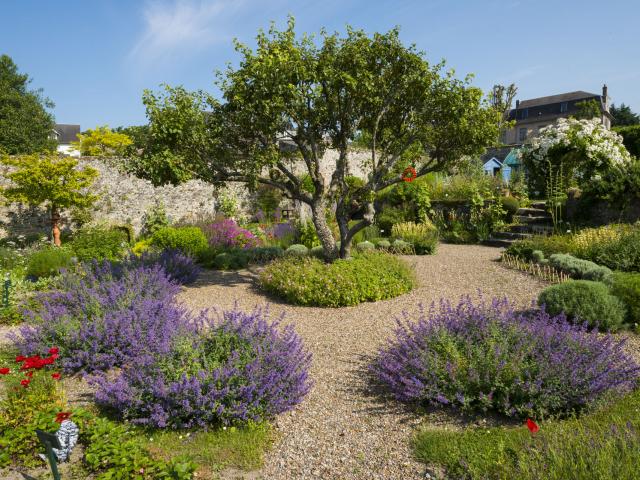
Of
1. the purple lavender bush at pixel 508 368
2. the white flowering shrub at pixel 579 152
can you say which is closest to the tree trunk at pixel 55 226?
the purple lavender bush at pixel 508 368

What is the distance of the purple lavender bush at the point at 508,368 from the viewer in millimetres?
3729

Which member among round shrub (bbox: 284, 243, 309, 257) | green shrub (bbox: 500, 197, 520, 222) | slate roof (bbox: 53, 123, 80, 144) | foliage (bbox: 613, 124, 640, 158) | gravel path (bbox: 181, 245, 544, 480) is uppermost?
slate roof (bbox: 53, 123, 80, 144)

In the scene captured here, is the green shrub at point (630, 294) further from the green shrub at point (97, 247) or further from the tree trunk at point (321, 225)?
the green shrub at point (97, 247)

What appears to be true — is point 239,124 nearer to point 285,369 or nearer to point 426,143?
point 426,143

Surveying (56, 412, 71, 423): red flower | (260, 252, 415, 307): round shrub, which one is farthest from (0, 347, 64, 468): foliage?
(260, 252, 415, 307): round shrub

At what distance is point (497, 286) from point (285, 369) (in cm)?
495

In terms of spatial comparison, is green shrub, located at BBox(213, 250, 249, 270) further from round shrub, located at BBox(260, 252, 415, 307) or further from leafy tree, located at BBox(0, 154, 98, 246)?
leafy tree, located at BBox(0, 154, 98, 246)

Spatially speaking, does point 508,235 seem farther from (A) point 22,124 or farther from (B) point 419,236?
(A) point 22,124

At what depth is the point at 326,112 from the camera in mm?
8289

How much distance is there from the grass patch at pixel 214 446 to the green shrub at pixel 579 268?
601 centimetres

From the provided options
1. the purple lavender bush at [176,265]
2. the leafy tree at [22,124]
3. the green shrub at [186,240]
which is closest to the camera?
the purple lavender bush at [176,265]

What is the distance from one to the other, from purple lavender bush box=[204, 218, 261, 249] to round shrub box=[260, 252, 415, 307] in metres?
4.30

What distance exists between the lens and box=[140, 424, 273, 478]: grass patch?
329cm

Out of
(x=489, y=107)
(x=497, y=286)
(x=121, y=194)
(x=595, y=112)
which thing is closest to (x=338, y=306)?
(x=497, y=286)
